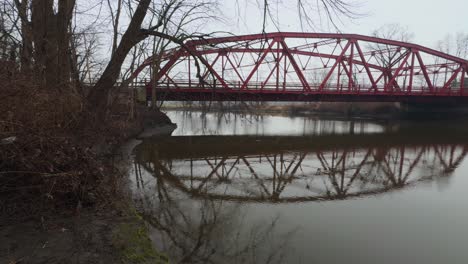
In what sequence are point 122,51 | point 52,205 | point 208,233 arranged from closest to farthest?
1. point 52,205
2. point 208,233
3. point 122,51

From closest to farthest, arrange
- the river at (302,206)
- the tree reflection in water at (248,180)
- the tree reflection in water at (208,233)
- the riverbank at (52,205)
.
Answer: the riverbank at (52,205) < the tree reflection in water at (208,233) < the river at (302,206) < the tree reflection in water at (248,180)

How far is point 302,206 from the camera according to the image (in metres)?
6.98

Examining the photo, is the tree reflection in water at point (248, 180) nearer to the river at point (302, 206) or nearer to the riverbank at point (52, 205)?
the river at point (302, 206)

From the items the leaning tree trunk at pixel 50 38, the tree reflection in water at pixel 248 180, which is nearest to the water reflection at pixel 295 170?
the tree reflection in water at pixel 248 180

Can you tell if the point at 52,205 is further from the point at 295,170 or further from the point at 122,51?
the point at 295,170

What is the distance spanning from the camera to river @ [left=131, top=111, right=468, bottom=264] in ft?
16.0

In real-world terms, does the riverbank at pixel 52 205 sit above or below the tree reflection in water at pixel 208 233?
above

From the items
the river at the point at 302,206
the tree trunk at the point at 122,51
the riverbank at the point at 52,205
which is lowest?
the river at the point at 302,206

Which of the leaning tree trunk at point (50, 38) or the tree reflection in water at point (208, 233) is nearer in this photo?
the tree reflection in water at point (208, 233)

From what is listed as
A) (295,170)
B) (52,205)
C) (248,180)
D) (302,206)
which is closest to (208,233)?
(52,205)

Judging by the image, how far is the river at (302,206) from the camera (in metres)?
4.89

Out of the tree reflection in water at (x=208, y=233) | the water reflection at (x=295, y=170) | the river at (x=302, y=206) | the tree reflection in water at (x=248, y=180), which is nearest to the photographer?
the tree reflection in water at (x=208, y=233)

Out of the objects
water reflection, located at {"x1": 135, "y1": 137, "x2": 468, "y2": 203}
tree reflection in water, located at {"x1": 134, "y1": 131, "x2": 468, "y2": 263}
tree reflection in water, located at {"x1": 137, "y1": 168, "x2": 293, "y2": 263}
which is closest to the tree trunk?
tree reflection in water, located at {"x1": 134, "y1": 131, "x2": 468, "y2": 263}

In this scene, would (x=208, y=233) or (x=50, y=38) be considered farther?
(x=50, y=38)
